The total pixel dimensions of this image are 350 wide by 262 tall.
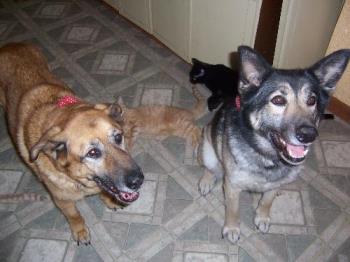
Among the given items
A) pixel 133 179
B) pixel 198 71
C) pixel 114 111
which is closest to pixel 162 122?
pixel 198 71

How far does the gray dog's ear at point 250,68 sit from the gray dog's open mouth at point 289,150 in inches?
16.2

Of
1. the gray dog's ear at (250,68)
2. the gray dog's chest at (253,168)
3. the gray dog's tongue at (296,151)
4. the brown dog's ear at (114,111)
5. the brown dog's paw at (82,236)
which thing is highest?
the gray dog's ear at (250,68)

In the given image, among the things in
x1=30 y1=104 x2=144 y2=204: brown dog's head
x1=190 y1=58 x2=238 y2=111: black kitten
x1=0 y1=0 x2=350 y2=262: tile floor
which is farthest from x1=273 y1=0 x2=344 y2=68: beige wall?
x1=30 y1=104 x2=144 y2=204: brown dog's head

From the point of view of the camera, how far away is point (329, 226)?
3.29 meters

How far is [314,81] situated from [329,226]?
5.54ft

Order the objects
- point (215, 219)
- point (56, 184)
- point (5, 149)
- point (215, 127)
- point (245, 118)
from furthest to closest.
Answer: point (5, 149) < point (215, 219) < point (215, 127) < point (56, 184) < point (245, 118)

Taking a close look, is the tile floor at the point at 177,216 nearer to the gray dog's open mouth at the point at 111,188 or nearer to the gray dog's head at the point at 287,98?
the gray dog's open mouth at the point at 111,188

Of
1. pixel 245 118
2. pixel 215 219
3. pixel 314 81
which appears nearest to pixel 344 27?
pixel 314 81

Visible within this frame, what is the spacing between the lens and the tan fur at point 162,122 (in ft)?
13.2

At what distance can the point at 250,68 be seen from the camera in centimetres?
241

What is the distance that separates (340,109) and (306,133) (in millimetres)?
2381

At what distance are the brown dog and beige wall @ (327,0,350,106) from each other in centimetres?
283

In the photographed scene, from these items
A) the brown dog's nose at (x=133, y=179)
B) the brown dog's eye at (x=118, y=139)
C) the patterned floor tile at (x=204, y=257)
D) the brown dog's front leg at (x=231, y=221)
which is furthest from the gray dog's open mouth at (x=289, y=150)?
the patterned floor tile at (x=204, y=257)

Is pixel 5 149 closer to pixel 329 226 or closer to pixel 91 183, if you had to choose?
pixel 91 183
